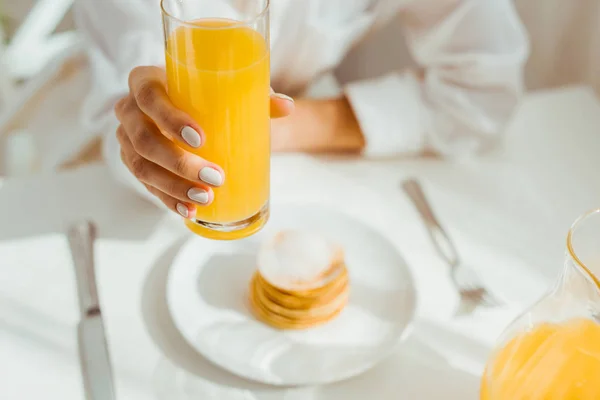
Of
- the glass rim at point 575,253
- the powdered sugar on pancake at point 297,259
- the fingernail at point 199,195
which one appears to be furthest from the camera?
the powdered sugar on pancake at point 297,259

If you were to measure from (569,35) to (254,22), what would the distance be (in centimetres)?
100

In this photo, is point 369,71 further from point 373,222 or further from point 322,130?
point 373,222

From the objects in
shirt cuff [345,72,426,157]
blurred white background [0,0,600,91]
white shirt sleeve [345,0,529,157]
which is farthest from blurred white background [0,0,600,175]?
shirt cuff [345,72,426,157]

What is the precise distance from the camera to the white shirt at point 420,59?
108cm

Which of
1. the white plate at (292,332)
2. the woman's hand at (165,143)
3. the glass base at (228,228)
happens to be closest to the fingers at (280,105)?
the woman's hand at (165,143)

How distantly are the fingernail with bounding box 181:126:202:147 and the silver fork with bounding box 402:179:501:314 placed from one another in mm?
405

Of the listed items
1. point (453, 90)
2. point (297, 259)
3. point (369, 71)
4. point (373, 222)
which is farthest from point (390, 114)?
point (369, 71)

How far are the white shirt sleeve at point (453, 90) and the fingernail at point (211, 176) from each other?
465 mm

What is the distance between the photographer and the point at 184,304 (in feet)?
2.71

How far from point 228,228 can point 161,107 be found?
0.14 meters

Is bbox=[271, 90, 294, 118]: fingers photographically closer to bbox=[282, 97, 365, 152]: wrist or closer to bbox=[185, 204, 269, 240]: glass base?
bbox=[185, 204, 269, 240]: glass base

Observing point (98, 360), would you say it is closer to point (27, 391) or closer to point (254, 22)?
point (27, 391)

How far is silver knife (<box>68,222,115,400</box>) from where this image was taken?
0.75 m

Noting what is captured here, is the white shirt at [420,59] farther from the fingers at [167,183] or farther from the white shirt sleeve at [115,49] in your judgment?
the fingers at [167,183]
